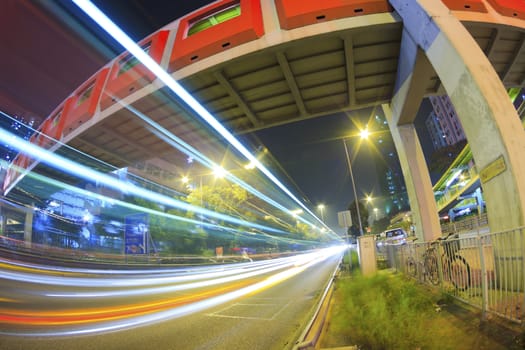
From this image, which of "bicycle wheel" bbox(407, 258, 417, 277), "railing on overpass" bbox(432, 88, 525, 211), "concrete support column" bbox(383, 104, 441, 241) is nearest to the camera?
"bicycle wheel" bbox(407, 258, 417, 277)

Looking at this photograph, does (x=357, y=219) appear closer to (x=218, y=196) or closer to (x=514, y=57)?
(x=218, y=196)

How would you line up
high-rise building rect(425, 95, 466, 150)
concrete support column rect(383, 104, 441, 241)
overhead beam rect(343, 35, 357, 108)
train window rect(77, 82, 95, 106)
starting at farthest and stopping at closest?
high-rise building rect(425, 95, 466, 150), train window rect(77, 82, 95, 106), concrete support column rect(383, 104, 441, 241), overhead beam rect(343, 35, 357, 108)

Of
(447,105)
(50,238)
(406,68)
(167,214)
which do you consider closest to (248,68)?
(406,68)

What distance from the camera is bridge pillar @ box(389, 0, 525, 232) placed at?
652 centimetres

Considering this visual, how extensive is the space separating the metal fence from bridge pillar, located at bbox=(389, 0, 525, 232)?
177 cm

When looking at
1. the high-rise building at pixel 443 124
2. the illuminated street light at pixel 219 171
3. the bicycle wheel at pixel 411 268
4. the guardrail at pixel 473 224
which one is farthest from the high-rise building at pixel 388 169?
the bicycle wheel at pixel 411 268

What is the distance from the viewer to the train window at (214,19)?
12781 mm

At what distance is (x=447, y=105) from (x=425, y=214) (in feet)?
355

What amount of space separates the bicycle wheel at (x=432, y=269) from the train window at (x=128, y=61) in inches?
592

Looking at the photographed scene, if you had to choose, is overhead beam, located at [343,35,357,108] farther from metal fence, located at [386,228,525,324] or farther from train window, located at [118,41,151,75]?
train window, located at [118,41,151,75]

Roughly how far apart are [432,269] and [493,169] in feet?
9.94

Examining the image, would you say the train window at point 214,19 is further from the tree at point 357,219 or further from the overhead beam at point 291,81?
the tree at point 357,219

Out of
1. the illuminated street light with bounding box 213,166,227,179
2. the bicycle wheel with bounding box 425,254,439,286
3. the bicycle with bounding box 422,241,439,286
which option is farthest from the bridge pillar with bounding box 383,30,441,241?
the illuminated street light with bounding box 213,166,227,179

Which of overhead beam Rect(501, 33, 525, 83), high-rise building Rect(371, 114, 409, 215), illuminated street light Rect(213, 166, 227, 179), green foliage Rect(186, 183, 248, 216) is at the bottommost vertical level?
green foliage Rect(186, 183, 248, 216)
